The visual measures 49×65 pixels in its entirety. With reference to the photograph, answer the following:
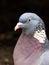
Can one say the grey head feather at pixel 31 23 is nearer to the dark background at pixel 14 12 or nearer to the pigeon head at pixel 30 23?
the pigeon head at pixel 30 23

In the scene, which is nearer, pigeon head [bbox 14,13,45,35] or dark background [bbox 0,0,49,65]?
pigeon head [bbox 14,13,45,35]

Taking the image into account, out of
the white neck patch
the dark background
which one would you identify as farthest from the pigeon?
the dark background

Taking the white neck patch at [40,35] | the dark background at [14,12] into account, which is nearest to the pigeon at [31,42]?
the white neck patch at [40,35]

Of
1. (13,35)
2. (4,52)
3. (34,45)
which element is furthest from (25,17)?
(13,35)

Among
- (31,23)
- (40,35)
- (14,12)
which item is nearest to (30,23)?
(31,23)

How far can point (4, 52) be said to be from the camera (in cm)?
685

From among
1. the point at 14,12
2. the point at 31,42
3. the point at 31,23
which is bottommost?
the point at 14,12

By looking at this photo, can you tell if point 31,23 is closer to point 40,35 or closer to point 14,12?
point 40,35

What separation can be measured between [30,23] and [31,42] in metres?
0.22

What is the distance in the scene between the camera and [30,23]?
3.99 m

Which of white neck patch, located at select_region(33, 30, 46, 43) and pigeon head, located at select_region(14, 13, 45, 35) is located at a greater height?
pigeon head, located at select_region(14, 13, 45, 35)

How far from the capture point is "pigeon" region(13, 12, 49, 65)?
12.9ft

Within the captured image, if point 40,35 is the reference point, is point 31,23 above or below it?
above

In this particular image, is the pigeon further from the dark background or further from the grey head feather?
the dark background
